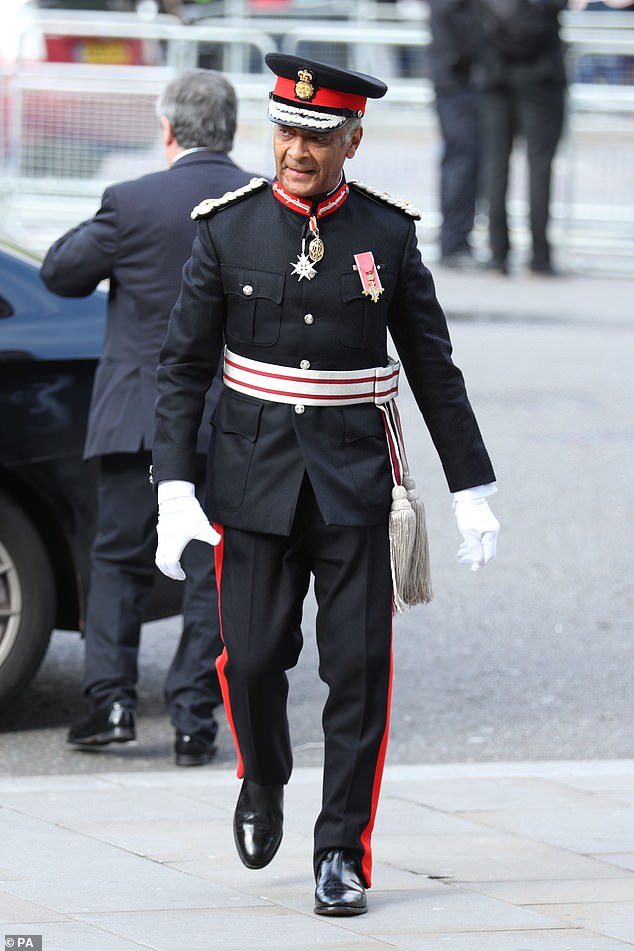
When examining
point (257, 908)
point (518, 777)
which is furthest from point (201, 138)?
point (257, 908)

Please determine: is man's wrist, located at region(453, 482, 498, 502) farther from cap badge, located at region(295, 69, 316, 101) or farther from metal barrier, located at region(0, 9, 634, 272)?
metal barrier, located at region(0, 9, 634, 272)

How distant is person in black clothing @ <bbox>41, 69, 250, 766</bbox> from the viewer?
5.74 meters

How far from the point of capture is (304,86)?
13.9 ft

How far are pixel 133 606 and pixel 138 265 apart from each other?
3.24 feet

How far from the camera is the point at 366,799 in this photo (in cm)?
442

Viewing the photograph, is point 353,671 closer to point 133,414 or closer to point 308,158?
point 308,158

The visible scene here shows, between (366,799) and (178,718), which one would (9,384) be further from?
(366,799)

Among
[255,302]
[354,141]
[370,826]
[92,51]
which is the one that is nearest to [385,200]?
[354,141]

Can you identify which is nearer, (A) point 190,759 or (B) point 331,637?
(B) point 331,637

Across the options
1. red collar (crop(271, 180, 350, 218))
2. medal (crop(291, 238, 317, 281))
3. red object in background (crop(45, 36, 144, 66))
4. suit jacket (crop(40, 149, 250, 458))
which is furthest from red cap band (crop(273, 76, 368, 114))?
red object in background (crop(45, 36, 144, 66))

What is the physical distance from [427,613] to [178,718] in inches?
75.7

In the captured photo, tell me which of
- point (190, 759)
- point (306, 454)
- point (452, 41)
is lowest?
→ point (190, 759)

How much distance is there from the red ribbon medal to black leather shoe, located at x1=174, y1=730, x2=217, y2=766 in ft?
6.22

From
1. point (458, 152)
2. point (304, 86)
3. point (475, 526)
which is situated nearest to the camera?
point (304, 86)
